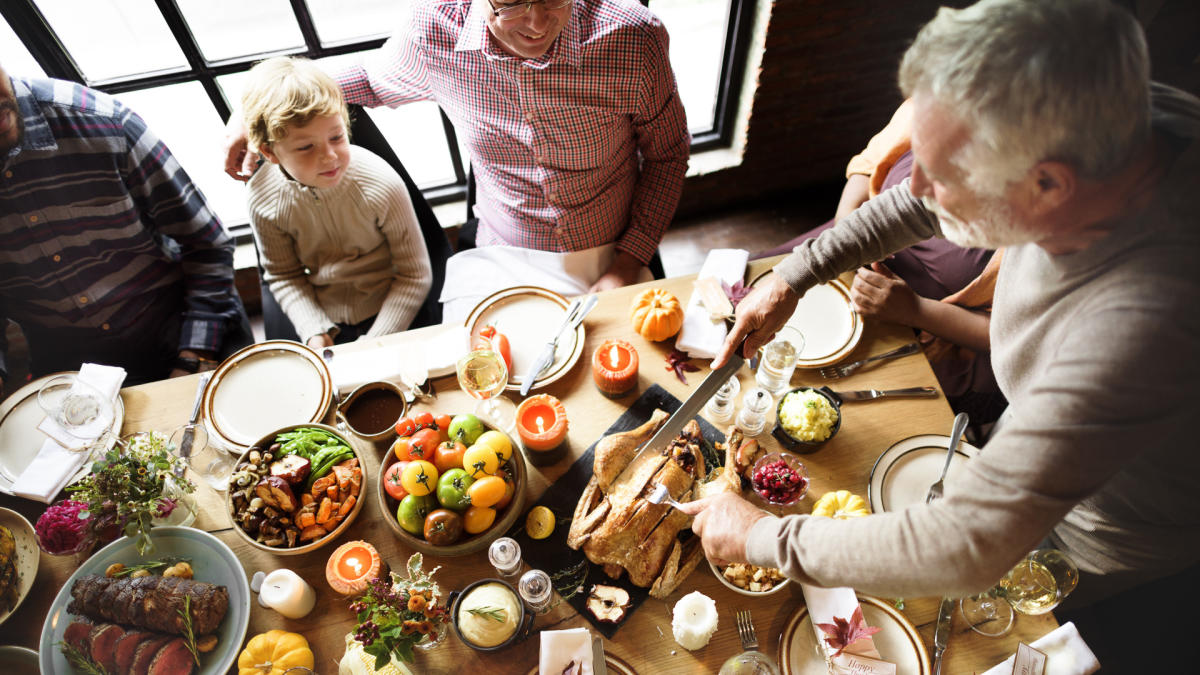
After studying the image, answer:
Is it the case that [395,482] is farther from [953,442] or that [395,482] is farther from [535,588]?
[953,442]

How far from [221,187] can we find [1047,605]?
4164 mm

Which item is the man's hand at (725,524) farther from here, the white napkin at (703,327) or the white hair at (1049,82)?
the white hair at (1049,82)

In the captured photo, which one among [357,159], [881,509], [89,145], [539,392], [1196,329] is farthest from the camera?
[357,159]

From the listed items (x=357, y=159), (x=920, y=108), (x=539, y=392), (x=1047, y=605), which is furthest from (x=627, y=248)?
(x=1047, y=605)

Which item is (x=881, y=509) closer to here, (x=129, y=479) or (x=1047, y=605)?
(x=1047, y=605)

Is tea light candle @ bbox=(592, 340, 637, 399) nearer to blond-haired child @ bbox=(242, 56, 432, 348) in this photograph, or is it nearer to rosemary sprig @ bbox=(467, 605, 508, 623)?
rosemary sprig @ bbox=(467, 605, 508, 623)

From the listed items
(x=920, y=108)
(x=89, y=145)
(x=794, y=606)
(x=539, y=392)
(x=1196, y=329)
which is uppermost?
(x=920, y=108)

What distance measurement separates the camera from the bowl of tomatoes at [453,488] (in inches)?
53.6

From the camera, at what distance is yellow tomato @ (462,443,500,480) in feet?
4.56

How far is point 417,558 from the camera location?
51.9 inches

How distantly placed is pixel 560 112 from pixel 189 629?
1842mm

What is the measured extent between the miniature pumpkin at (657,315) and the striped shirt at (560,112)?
2.29ft

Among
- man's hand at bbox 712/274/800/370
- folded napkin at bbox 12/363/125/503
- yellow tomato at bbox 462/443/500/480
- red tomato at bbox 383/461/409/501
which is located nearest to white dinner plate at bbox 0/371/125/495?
folded napkin at bbox 12/363/125/503

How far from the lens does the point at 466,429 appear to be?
146 cm
